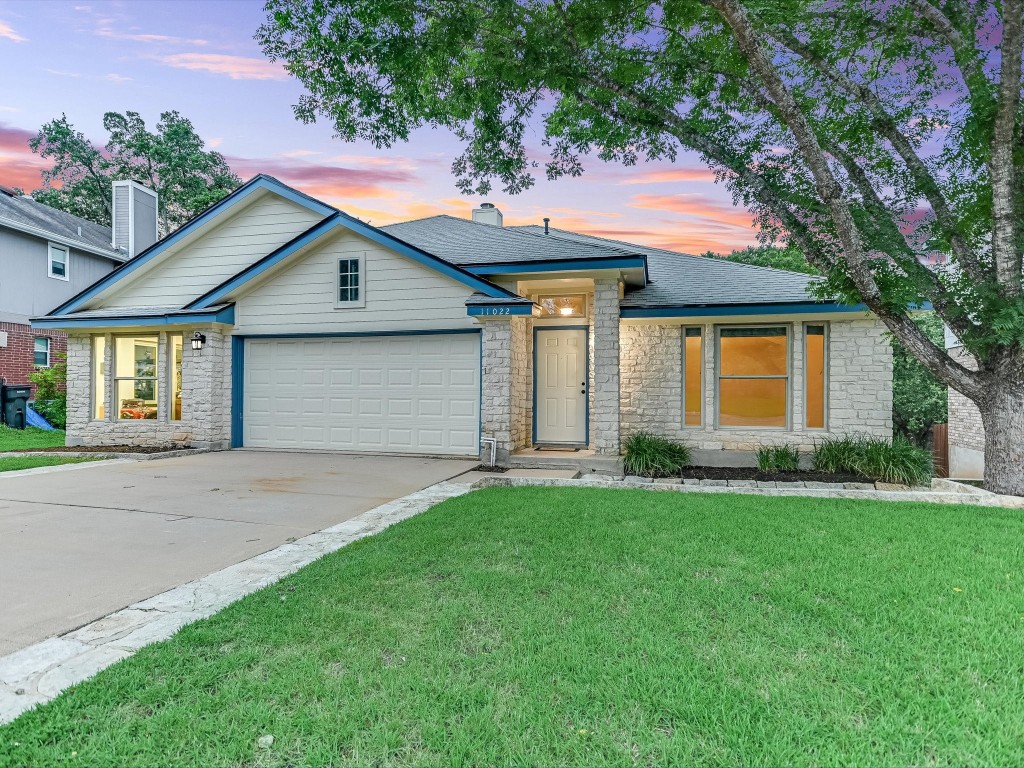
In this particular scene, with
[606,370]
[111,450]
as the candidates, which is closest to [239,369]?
[111,450]

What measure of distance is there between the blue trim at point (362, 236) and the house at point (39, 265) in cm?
951

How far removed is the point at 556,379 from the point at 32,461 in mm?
8829

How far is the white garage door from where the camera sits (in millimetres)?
9875

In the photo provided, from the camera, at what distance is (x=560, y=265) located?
880 cm

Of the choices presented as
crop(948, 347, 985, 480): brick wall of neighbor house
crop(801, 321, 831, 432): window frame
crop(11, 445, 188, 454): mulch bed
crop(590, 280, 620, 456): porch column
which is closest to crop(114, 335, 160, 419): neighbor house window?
crop(11, 445, 188, 454): mulch bed

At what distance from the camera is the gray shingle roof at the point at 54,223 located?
1656cm

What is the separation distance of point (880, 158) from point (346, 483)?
8.58m

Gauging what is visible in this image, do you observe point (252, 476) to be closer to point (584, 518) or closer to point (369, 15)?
point (584, 518)

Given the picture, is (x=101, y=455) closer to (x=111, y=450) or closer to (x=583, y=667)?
(x=111, y=450)

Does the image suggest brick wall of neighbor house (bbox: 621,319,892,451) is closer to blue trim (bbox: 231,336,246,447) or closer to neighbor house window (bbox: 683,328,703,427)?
neighbor house window (bbox: 683,328,703,427)

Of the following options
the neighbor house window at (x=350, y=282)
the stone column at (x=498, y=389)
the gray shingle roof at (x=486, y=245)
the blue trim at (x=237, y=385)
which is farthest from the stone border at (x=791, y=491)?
the blue trim at (x=237, y=385)

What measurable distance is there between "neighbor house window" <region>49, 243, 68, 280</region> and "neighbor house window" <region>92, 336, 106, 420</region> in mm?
8810

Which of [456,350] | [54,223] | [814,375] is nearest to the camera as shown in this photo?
[814,375]

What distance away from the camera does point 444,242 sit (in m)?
11.1
